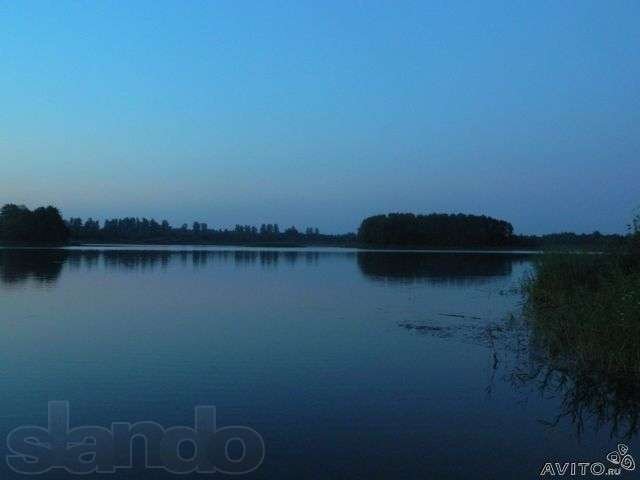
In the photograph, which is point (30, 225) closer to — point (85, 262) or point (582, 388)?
point (85, 262)

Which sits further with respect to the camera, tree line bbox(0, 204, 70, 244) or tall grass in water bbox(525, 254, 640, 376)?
tree line bbox(0, 204, 70, 244)

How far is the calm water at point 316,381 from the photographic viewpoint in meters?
9.01

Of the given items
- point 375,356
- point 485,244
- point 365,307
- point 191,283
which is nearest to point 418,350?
point 375,356

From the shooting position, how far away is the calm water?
29.6ft

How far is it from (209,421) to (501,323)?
47.0 feet

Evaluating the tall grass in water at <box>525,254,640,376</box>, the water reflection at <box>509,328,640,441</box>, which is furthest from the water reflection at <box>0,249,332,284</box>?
the water reflection at <box>509,328,640,441</box>

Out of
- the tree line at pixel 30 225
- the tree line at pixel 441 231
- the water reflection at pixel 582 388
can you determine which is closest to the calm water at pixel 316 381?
the water reflection at pixel 582 388

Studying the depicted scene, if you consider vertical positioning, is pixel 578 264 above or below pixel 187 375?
above

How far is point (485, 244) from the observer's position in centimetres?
13275

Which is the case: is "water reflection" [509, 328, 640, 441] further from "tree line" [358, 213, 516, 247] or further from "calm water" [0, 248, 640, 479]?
"tree line" [358, 213, 516, 247]

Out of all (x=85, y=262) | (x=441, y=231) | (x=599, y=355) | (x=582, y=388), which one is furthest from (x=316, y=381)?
(x=441, y=231)

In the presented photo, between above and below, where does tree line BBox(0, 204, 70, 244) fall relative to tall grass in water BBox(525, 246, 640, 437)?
above

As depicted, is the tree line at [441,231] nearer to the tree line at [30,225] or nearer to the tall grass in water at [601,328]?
the tree line at [30,225]

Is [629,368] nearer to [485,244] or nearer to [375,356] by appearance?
[375,356]
